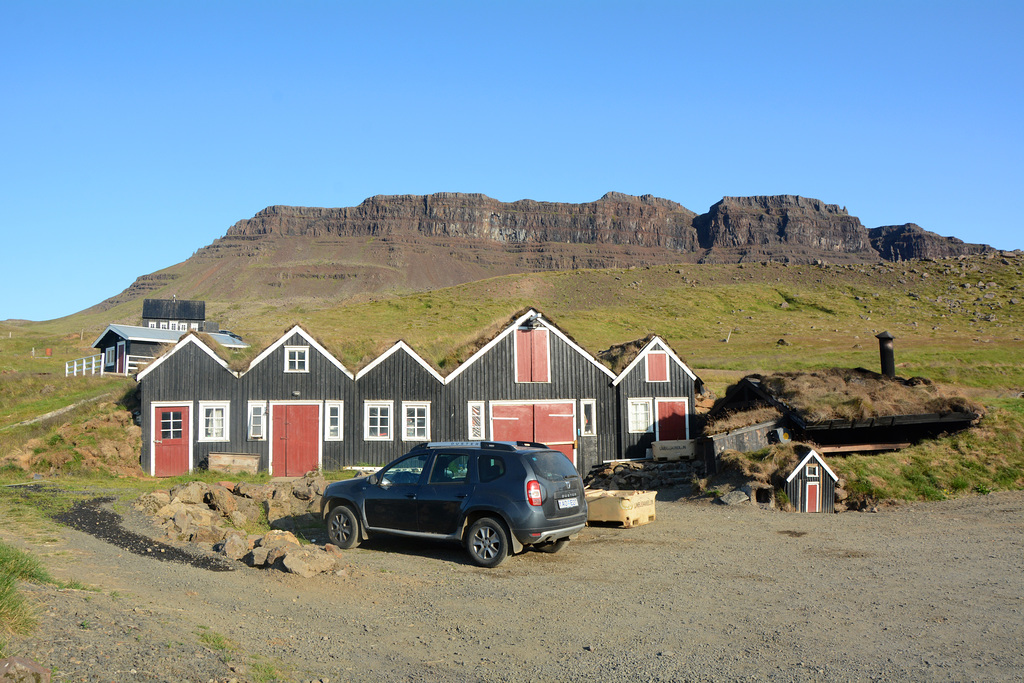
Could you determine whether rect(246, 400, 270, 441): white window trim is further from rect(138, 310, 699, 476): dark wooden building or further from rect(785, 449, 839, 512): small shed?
rect(785, 449, 839, 512): small shed

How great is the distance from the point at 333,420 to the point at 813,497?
1458cm

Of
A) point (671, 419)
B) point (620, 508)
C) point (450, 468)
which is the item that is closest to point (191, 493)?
point (450, 468)

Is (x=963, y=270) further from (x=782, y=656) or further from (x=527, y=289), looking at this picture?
(x=782, y=656)

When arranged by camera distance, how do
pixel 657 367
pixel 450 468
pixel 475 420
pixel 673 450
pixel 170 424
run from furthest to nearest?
pixel 657 367 < pixel 475 420 < pixel 170 424 < pixel 673 450 < pixel 450 468

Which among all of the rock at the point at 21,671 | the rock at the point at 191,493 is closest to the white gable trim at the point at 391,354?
the rock at the point at 191,493

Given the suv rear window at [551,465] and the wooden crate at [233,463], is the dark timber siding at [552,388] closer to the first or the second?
the wooden crate at [233,463]

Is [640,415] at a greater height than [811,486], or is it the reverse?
[640,415]

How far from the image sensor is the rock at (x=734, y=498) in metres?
17.3

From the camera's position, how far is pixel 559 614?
27.1 ft

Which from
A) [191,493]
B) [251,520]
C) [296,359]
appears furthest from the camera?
[296,359]

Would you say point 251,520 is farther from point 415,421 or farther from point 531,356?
point 531,356

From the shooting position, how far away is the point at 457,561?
11000 mm

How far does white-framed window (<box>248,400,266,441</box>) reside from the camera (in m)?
23.1

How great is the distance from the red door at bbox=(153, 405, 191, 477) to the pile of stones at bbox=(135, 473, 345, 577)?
25.6 feet
